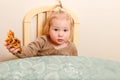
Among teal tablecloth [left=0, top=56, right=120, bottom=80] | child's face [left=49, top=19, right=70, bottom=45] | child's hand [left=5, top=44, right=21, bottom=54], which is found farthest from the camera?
child's face [left=49, top=19, right=70, bottom=45]

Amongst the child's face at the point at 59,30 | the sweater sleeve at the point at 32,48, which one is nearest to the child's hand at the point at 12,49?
the sweater sleeve at the point at 32,48

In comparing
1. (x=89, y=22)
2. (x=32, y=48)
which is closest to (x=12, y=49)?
(x=32, y=48)

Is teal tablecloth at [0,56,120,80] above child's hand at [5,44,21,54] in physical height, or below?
below

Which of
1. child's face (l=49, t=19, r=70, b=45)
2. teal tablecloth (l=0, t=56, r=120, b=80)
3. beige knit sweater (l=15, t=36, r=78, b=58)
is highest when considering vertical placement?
child's face (l=49, t=19, r=70, b=45)

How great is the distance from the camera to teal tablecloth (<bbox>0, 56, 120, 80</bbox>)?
846 millimetres

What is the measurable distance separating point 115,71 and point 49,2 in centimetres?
52

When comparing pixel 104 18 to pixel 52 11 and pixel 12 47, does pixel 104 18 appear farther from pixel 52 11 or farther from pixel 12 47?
pixel 12 47

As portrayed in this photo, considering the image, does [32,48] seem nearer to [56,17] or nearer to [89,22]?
[56,17]

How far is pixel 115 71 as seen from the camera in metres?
0.92

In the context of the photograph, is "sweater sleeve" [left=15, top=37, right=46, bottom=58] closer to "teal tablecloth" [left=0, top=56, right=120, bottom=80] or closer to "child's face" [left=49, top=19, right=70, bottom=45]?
"child's face" [left=49, top=19, right=70, bottom=45]

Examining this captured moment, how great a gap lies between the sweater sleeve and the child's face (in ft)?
0.19

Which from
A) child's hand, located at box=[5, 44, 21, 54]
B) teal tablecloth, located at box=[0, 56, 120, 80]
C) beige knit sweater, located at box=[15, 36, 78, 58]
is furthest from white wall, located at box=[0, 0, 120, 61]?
teal tablecloth, located at box=[0, 56, 120, 80]

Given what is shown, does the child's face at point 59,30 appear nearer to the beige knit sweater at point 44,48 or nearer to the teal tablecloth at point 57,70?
the beige knit sweater at point 44,48

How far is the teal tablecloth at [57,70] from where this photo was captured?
846 millimetres
